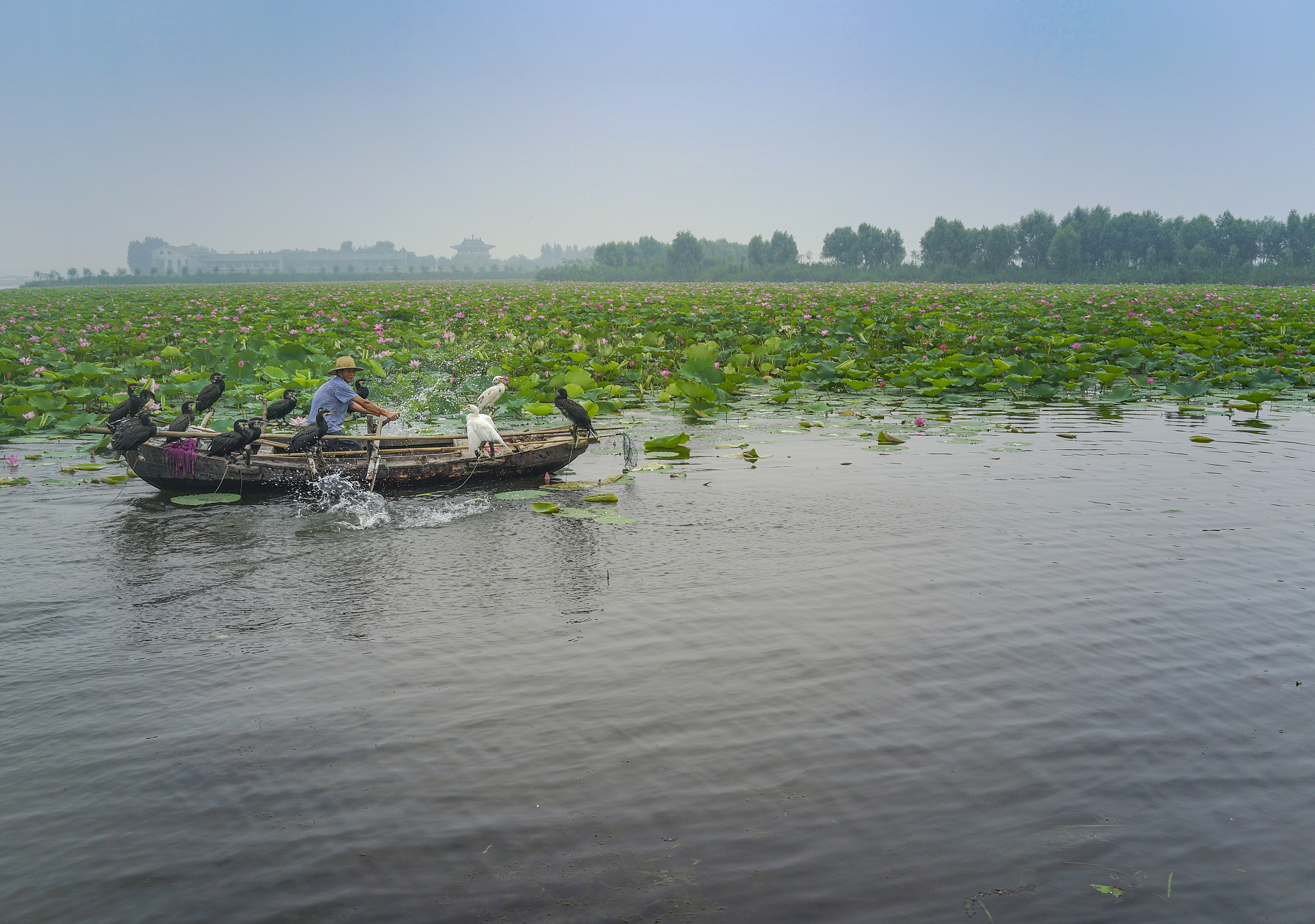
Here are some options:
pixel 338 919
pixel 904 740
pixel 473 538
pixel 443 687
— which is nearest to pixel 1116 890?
pixel 904 740

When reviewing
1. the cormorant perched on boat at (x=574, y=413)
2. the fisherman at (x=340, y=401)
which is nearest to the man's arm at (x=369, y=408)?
the fisherman at (x=340, y=401)

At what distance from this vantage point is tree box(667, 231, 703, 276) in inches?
4818

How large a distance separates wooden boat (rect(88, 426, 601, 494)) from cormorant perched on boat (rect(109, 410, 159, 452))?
15 centimetres

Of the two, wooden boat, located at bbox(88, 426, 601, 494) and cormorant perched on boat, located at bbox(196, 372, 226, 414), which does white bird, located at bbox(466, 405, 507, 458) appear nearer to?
wooden boat, located at bbox(88, 426, 601, 494)

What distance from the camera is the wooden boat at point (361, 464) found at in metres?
9.70

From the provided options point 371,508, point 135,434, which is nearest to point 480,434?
point 371,508

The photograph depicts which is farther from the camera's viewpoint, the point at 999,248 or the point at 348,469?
the point at 999,248

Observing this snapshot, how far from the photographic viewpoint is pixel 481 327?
24.0 meters

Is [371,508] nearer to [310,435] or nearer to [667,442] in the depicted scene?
[310,435]

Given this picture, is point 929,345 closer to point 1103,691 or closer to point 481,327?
point 481,327

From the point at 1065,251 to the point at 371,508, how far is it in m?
100

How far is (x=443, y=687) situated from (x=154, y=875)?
1.80 metres

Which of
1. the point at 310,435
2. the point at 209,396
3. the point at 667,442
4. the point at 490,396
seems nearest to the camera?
the point at 310,435

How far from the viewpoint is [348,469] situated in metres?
9.77
